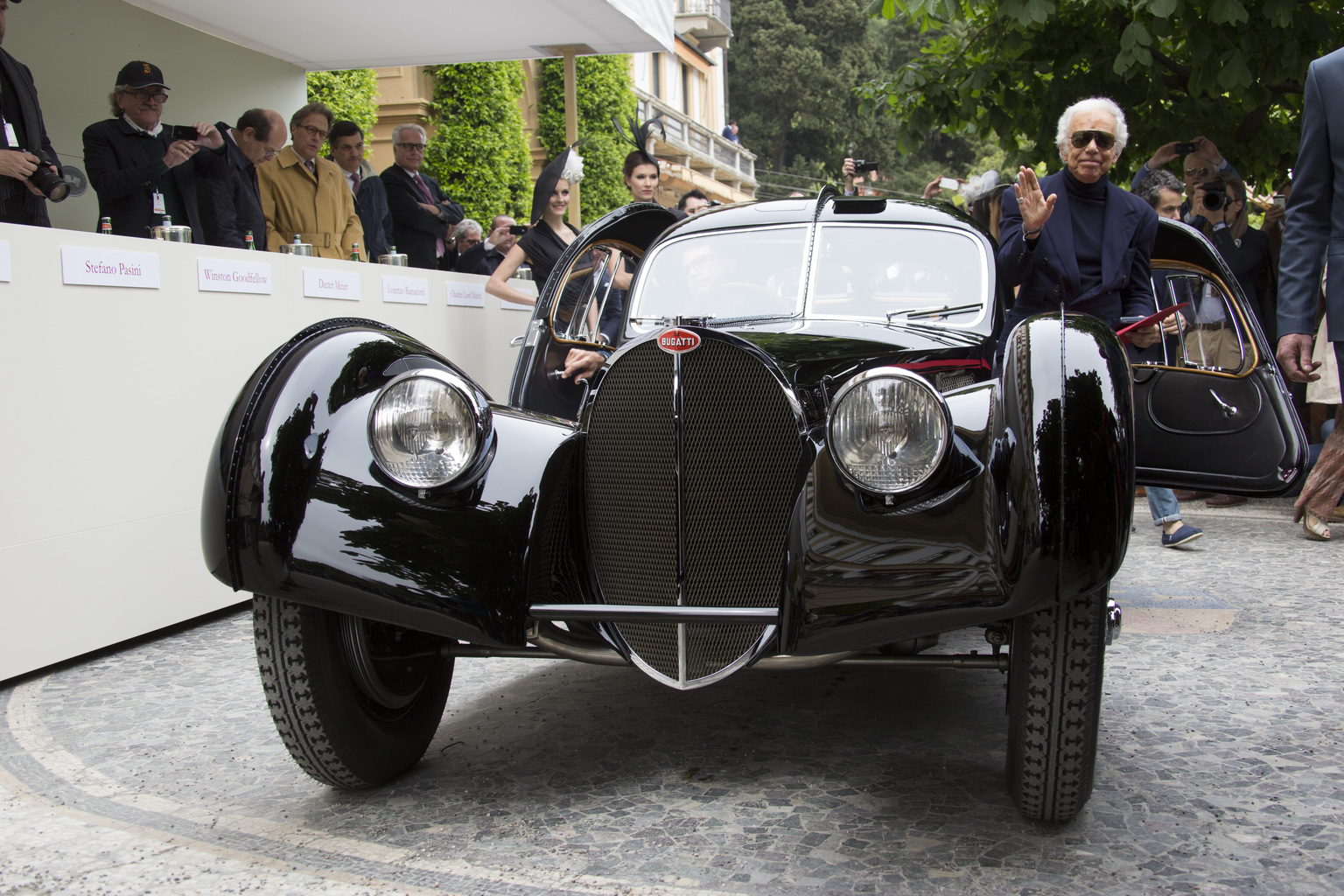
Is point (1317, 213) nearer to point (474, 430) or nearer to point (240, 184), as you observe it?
point (474, 430)

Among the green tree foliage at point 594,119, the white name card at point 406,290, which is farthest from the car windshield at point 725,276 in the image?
the green tree foliage at point 594,119

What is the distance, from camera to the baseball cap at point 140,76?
630cm

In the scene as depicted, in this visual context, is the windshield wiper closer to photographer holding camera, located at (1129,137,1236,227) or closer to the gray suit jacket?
the gray suit jacket

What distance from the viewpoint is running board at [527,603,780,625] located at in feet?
8.64

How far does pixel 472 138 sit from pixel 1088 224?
17.4 meters

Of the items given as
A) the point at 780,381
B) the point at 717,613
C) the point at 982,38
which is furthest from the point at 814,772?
the point at 982,38

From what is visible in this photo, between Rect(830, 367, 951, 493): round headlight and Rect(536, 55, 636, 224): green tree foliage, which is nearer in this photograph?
Rect(830, 367, 951, 493): round headlight

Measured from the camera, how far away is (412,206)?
8.89m

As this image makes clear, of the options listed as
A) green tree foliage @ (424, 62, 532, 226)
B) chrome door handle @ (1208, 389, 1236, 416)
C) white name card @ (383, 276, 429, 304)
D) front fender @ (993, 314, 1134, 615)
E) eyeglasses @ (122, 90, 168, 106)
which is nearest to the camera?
front fender @ (993, 314, 1134, 615)

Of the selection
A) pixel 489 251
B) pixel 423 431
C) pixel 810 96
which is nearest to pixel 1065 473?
pixel 423 431

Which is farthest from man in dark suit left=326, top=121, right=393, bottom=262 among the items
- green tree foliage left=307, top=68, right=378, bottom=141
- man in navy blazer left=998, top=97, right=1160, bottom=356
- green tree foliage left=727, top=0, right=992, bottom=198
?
green tree foliage left=727, top=0, right=992, bottom=198

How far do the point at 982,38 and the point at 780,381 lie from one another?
783 centimetres

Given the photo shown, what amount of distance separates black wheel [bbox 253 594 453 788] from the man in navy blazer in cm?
270

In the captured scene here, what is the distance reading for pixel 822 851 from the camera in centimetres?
257
